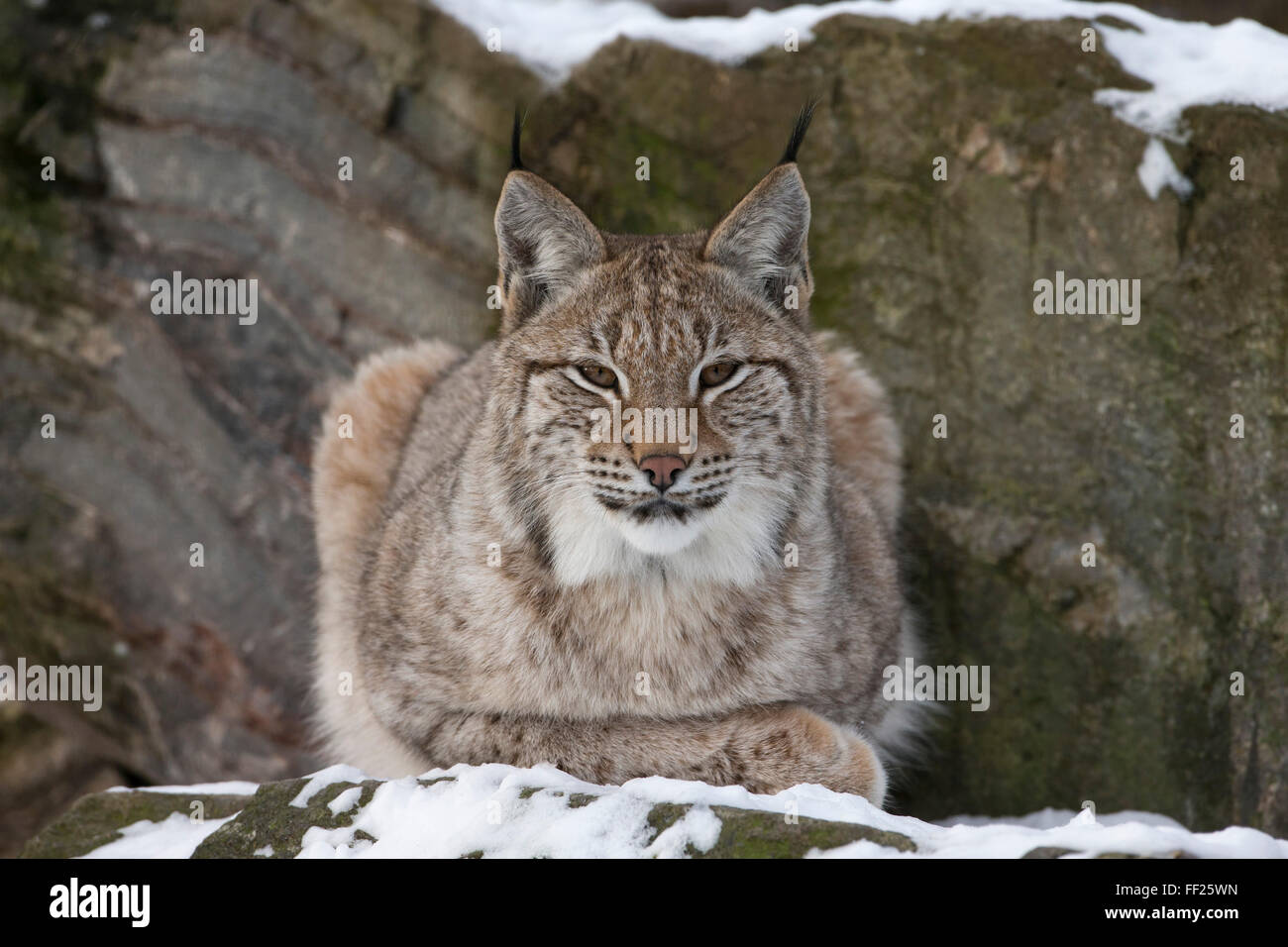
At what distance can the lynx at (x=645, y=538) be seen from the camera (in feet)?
13.4

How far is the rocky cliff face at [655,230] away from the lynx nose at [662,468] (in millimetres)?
2422

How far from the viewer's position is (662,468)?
150 inches

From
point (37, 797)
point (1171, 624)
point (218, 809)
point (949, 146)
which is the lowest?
point (37, 797)

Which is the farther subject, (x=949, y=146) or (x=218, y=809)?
(x=949, y=146)

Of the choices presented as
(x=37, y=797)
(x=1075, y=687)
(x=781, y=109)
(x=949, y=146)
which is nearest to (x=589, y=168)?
(x=781, y=109)

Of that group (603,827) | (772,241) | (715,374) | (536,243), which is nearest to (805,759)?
(603,827)

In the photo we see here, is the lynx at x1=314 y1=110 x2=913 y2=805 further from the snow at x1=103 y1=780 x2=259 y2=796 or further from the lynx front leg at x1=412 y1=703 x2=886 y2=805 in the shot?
the snow at x1=103 y1=780 x2=259 y2=796

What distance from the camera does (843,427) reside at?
19.1 feet

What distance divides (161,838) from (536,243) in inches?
94.4

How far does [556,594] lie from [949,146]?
117 inches

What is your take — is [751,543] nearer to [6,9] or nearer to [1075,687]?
[1075,687]

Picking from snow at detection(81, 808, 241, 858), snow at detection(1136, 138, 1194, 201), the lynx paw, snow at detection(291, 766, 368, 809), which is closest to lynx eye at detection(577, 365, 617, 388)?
the lynx paw

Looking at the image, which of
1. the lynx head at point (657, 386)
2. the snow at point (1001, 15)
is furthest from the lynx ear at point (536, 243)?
the snow at point (1001, 15)

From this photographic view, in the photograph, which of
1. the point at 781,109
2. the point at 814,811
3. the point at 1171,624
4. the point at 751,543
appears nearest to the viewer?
the point at 814,811
